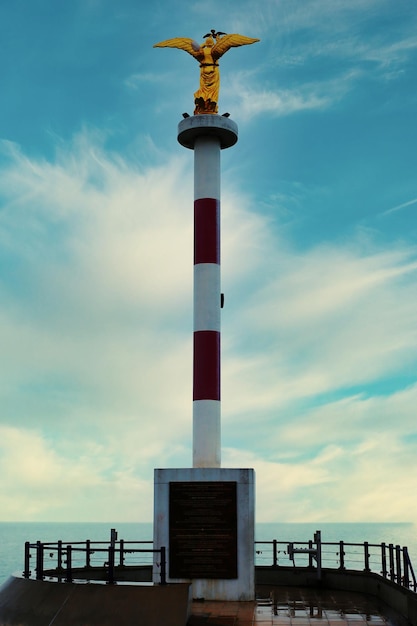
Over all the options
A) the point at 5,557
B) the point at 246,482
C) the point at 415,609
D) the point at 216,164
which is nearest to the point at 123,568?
the point at 246,482

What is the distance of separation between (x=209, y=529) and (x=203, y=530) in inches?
6.3

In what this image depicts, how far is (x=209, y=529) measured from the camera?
22.0m

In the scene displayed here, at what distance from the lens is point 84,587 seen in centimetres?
1867

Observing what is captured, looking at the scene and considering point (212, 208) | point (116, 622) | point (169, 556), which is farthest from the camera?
point (212, 208)

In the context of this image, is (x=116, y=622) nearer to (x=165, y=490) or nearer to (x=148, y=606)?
(x=148, y=606)

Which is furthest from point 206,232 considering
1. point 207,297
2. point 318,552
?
point 318,552

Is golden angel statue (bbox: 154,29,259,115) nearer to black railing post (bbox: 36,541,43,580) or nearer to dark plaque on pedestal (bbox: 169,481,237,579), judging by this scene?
dark plaque on pedestal (bbox: 169,481,237,579)

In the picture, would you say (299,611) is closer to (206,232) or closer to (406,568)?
(406,568)

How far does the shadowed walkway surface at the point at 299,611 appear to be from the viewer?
1862cm

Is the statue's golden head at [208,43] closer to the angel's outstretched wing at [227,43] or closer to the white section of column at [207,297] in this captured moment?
the angel's outstretched wing at [227,43]

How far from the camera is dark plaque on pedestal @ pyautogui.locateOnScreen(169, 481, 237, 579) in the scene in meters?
A: 21.9

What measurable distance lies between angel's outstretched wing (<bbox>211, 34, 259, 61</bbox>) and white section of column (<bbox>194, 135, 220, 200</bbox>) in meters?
3.02

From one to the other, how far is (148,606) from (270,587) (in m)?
7.87

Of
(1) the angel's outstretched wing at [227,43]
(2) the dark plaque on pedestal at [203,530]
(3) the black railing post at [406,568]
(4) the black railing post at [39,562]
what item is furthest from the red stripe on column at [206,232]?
(3) the black railing post at [406,568]
